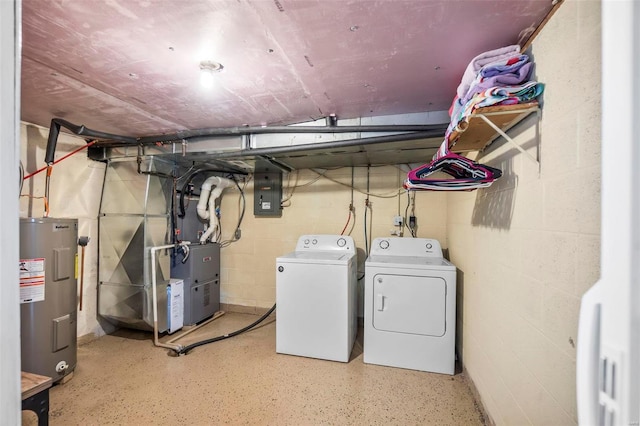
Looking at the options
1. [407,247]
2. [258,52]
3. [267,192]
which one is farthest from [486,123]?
[267,192]

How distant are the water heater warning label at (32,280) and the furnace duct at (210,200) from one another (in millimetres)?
1555

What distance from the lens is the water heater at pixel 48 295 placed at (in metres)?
1.88

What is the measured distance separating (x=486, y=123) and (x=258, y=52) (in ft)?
4.04

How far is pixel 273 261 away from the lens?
3504 mm

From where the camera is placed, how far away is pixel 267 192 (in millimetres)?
3488

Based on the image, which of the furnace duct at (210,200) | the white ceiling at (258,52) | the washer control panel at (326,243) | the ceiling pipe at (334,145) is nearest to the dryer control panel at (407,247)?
the washer control panel at (326,243)

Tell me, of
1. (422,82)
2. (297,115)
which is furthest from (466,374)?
(297,115)

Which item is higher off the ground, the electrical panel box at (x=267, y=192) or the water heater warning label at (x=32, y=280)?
the electrical panel box at (x=267, y=192)

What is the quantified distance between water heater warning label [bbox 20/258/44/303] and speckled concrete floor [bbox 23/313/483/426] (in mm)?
745

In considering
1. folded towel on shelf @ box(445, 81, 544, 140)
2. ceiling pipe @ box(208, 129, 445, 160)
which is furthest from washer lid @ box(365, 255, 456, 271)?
folded towel on shelf @ box(445, 81, 544, 140)

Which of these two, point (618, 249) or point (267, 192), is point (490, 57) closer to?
point (618, 249)

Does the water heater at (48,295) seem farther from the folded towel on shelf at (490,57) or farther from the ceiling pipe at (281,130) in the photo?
the folded towel on shelf at (490,57)

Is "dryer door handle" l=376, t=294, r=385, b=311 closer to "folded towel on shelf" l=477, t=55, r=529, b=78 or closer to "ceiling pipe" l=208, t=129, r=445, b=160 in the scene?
"ceiling pipe" l=208, t=129, r=445, b=160

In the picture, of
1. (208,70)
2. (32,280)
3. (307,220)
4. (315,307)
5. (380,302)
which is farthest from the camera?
(307,220)
